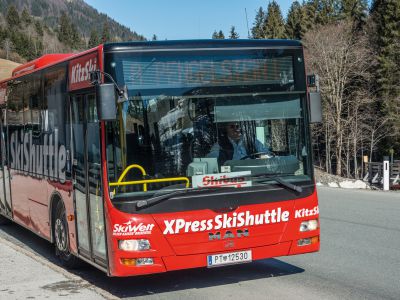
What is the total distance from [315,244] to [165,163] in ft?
6.92

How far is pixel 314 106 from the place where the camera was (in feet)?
23.1

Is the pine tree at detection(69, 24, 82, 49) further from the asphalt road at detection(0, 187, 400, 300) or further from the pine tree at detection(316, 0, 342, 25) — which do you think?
the asphalt road at detection(0, 187, 400, 300)

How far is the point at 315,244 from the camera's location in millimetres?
7109

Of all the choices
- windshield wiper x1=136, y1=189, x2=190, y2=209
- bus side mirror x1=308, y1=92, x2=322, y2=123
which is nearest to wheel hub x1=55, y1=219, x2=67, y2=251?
windshield wiper x1=136, y1=189, x2=190, y2=209

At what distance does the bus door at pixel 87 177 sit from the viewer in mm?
6809

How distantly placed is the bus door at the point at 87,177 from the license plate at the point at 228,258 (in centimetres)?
122

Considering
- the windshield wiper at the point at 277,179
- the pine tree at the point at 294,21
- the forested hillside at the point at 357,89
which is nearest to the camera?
the windshield wiper at the point at 277,179

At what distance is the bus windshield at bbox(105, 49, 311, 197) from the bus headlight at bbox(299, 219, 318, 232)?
510 millimetres

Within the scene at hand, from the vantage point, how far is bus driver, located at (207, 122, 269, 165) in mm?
6656

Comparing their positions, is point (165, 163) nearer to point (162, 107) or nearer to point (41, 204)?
point (162, 107)

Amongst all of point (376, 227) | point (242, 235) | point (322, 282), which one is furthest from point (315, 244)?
point (376, 227)

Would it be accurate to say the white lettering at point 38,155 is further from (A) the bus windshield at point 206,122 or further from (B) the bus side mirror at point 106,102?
(B) the bus side mirror at point 106,102

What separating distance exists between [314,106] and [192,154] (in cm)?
161

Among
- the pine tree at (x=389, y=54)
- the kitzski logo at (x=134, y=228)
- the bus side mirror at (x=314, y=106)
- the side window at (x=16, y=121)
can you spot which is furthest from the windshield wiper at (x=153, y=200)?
the pine tree at (x=389, y=54)
